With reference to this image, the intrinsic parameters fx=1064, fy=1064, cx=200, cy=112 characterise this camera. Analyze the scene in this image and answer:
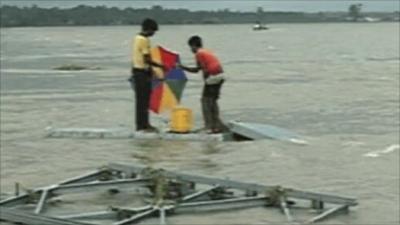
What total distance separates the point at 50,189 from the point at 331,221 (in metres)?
3.32

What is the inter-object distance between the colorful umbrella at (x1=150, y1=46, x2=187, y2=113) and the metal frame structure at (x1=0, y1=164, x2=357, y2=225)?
5.20 m

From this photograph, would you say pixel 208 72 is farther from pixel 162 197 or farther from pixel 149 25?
pixel 162 197

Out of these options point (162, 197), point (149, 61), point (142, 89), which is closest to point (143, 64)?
point (149, 61)

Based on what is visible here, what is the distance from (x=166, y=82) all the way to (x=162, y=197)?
709cm

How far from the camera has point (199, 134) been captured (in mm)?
19297

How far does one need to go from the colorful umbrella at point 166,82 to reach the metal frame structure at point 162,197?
5.20 meters

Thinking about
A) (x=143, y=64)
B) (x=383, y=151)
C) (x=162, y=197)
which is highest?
(x=143, y=64)

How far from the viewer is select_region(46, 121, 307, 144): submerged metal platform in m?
19.3

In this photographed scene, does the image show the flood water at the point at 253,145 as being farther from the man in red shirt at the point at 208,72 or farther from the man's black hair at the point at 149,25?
the man's black hair at the point at 149,25

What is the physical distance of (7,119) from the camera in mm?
25469

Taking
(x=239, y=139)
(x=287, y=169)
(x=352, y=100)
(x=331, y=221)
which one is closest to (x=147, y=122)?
(x=239, y=139)

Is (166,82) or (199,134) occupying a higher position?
(166,82)

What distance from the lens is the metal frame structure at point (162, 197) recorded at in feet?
37.6

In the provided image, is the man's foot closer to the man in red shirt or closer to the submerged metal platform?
the submerged metal platform
